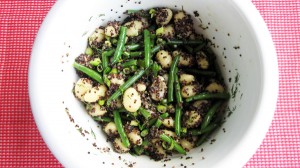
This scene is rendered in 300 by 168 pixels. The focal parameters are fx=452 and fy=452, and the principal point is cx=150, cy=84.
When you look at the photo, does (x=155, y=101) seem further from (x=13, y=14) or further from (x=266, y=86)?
(x=13, y=14)

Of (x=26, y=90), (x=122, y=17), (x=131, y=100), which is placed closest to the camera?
(x=131, y=100)

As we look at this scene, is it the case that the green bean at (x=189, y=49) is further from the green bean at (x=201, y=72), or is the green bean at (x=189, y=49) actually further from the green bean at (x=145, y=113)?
the green bean at (x=145, y=113)

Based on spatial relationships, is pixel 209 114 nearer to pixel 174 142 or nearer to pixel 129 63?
pixel 174 142

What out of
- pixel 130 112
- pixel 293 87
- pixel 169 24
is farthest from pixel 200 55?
pixel 293 87

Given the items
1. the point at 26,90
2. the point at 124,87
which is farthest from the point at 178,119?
the point at 26,90

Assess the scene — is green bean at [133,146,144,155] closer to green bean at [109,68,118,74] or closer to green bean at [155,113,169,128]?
green bean at [155,113,169,128]

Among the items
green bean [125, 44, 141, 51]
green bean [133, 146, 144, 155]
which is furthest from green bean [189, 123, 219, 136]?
green bean [125, 44, 141, 51]

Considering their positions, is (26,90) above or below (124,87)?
below
